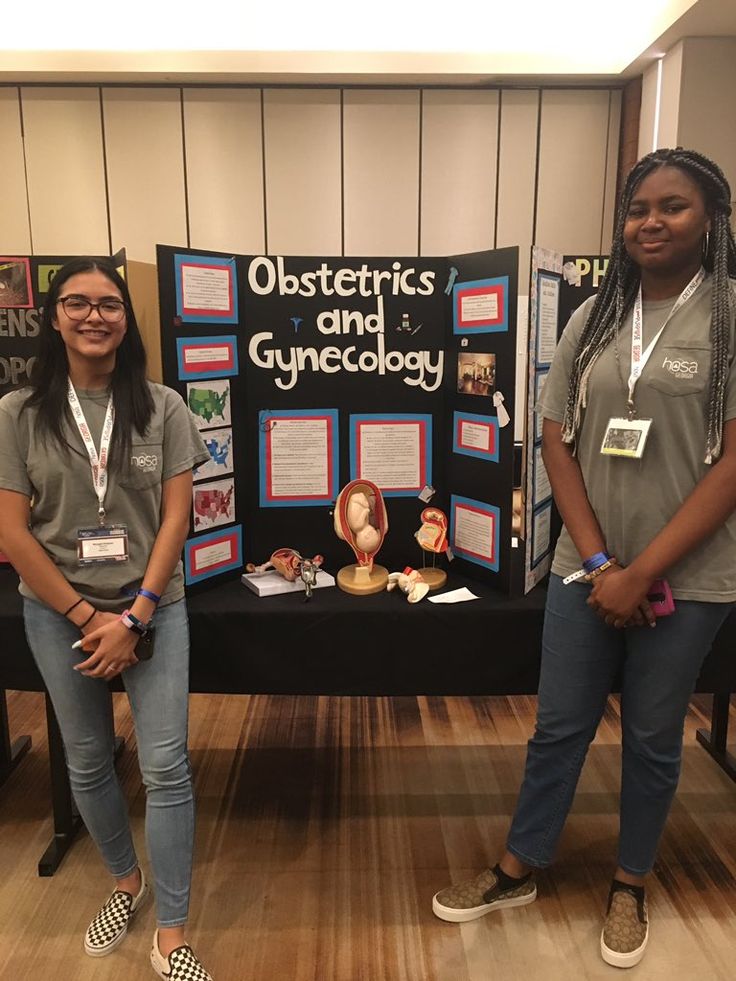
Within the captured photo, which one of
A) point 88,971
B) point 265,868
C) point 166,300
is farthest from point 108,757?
point 166,300

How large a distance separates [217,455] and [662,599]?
1.21m

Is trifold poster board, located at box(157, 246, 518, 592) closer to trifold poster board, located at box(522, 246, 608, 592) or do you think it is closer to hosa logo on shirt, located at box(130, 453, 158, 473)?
trifold poster board, located at box(522, 246, 608, 592)

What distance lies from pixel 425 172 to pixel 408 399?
230cm

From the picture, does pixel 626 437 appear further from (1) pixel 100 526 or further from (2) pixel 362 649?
(1) pixel 100 526

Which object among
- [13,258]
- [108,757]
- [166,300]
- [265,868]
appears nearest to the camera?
[108,757]

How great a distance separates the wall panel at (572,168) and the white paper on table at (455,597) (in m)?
2.70

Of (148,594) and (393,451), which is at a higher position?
(393,451)

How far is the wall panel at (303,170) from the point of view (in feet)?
12.4

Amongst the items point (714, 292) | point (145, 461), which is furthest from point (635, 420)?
point (145, 461)

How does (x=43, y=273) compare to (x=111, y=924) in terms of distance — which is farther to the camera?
(x=43, y=273)

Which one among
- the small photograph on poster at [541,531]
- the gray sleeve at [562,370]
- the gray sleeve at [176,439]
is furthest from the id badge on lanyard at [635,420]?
the gray sleeve at [176,439]

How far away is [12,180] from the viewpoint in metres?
3.87

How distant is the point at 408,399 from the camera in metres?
2.14

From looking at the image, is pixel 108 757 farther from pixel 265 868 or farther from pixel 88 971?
pixel 265 868
